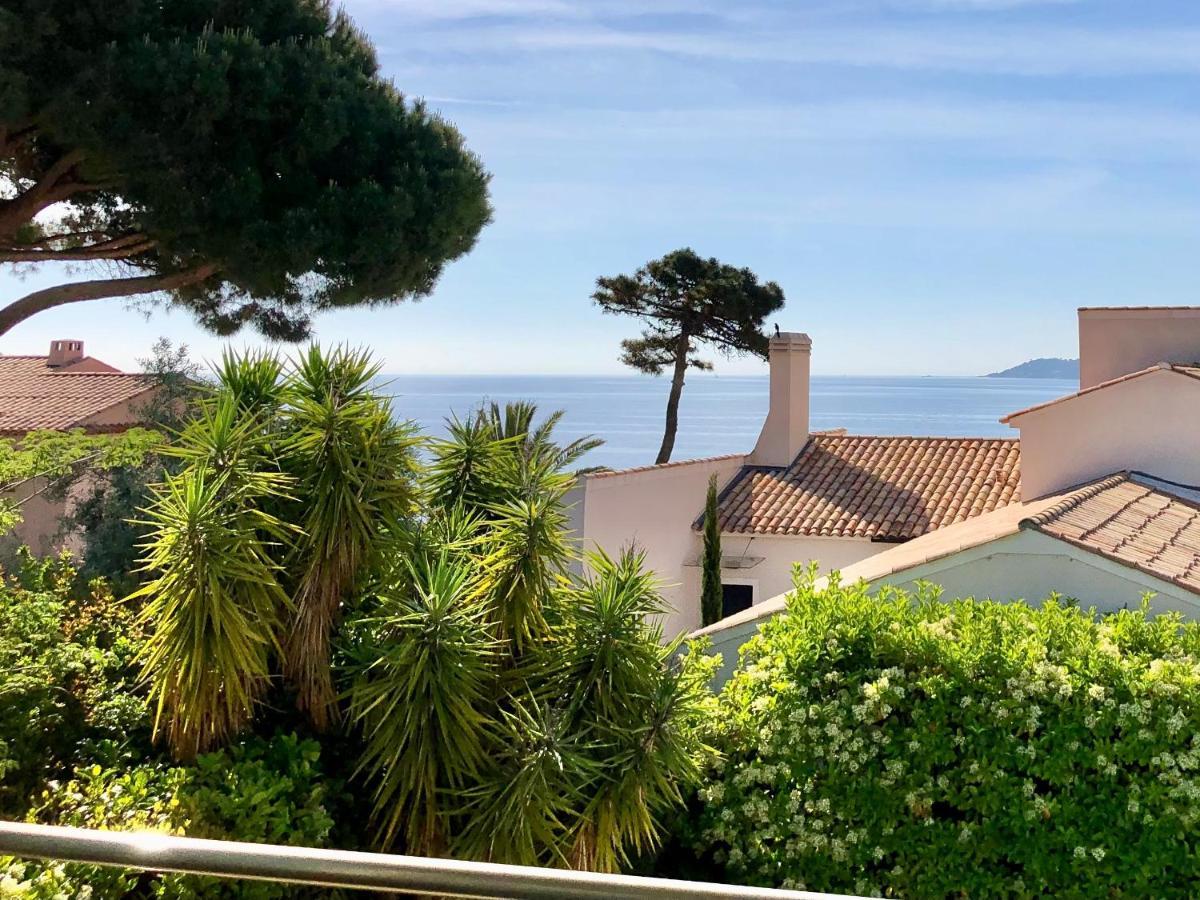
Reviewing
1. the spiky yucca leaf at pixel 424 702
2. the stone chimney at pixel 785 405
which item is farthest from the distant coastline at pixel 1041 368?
the spiky yucca leaf at pixel 424 702

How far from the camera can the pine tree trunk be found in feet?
114

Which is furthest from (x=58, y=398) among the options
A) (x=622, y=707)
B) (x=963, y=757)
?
(x=963, y=757)

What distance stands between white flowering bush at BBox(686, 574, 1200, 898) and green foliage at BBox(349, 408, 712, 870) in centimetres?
69

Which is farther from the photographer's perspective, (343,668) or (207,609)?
(343,668)

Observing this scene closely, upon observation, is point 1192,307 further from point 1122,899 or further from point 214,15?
point 214,15

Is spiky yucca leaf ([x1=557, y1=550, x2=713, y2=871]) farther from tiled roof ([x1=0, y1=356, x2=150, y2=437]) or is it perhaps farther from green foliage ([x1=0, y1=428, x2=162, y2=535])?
tiled roof ([x1=0, y1=356, x2=150, y2=437])

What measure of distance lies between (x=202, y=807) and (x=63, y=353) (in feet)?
84.5

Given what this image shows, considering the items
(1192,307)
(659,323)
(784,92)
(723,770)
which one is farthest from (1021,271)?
(723,770)

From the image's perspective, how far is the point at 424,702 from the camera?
602 centimetres

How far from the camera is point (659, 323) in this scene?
116 feet

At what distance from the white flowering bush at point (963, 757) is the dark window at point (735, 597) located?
10671 mm

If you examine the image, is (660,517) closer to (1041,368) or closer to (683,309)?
(683,309)

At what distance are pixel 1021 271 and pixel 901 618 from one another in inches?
1737

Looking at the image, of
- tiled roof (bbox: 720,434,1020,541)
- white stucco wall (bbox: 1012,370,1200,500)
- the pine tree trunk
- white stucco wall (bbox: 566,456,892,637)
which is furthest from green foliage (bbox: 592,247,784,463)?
white stucco wall (bbox: 1012,370,1200,500)
